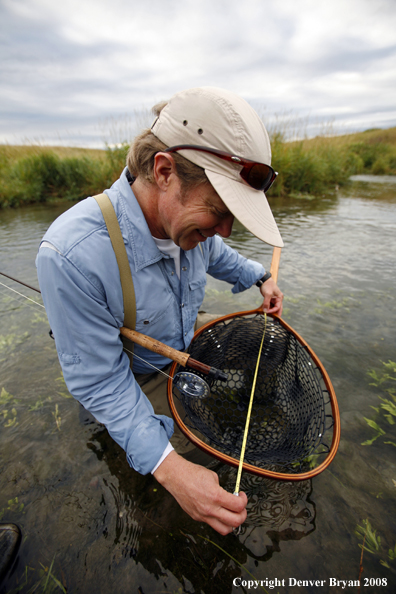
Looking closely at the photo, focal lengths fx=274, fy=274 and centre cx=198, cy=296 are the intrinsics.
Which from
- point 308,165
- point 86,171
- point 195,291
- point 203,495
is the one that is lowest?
point 203,495

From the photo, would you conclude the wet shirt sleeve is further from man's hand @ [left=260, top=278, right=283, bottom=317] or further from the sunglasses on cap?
man's hand @ [left=260, top=278, right=283, bottom=317]

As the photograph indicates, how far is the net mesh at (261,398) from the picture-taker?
162cm

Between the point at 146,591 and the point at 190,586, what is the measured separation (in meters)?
0.21

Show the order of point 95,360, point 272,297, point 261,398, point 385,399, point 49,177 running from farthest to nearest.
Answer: point 49,177, point 272,297, point 385,399, point 261,398, point 95,360

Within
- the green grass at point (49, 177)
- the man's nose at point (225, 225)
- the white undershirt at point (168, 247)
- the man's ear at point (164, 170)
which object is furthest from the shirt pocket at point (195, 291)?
the green grass at point (49, 177)

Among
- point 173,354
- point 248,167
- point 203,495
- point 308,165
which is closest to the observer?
point 203,495

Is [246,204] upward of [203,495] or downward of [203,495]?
upward

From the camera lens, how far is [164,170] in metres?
1.28

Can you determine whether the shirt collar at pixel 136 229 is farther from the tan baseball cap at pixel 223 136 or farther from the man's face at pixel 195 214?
the tan baseball cap at pixel 223 136

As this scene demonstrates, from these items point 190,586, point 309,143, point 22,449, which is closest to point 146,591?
point 190,586

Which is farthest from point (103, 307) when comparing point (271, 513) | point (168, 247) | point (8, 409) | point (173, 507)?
point (8, 409)

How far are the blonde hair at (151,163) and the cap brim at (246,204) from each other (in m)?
0.06

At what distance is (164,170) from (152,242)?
38 cm

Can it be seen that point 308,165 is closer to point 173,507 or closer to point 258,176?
point 258,176
